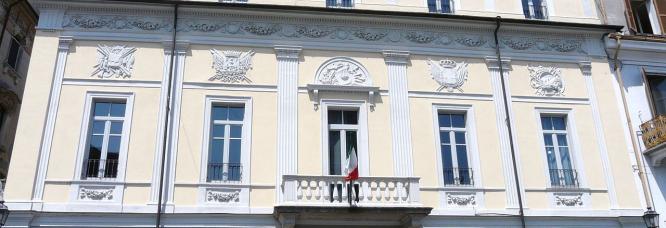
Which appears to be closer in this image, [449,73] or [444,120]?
[444,120]

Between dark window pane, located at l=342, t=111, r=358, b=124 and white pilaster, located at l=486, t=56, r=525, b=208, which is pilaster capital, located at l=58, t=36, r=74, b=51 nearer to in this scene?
dark window pane, located at l=342, t=111, r=358, b=124

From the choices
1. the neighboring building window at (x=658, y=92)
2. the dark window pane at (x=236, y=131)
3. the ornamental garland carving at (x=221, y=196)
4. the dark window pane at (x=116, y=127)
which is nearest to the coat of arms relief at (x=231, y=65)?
the dark window pane at (x=236, y=131)

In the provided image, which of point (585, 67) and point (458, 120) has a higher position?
point (585, 67)

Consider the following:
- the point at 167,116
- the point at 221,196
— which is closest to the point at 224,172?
the point at 221,196

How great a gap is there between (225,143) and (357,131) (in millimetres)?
3546

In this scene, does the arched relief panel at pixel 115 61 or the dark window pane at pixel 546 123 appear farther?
the dark window pane at pixel 546 123

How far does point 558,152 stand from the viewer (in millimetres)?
16062

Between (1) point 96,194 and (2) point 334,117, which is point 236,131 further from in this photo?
(1) point 96,194

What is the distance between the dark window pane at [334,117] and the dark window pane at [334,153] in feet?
1.07

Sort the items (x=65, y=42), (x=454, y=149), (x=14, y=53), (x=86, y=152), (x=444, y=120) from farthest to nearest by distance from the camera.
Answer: (x=14, y=53) < (x=444, y=120) < (x=454, y=149) < (x=65, y=42) < (x=86, y=152)

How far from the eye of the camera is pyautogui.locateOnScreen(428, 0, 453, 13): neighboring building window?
1742 centimetres

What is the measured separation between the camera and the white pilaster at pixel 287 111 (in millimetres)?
14484

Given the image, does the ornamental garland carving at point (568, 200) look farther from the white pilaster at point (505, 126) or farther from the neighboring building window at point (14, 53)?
the neighboring building window at point (14, 53)

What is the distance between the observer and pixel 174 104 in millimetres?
14781
